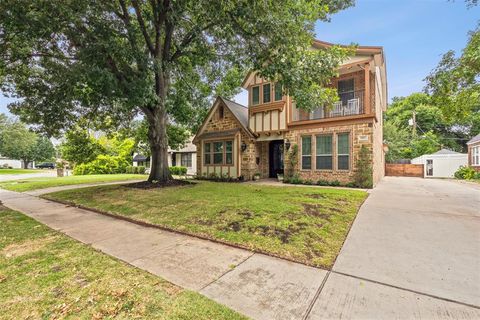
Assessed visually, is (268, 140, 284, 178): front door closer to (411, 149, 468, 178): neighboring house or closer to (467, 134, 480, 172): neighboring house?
(411, 149, 468, 178): neighboring house

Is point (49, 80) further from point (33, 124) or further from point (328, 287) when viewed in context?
point (328, 287)

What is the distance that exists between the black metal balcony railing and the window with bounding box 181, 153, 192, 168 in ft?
50.5

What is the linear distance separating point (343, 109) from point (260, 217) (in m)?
9.09

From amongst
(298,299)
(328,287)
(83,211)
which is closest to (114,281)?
(298,299)

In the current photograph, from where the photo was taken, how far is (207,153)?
51.7 ft

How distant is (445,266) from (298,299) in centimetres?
252

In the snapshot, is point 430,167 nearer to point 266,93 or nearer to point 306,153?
point 306,153

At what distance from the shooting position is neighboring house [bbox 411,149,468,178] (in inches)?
796

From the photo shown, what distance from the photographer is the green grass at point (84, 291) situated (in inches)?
91.5

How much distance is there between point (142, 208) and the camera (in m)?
6.88

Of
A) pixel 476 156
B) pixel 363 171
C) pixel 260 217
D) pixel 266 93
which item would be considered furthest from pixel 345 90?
pixel 476 156

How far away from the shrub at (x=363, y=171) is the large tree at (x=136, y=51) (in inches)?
157

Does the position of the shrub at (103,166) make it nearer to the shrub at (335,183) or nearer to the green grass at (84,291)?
the shrub at (335,183)

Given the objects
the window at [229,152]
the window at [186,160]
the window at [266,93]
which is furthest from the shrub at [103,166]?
the window at [266,93]
